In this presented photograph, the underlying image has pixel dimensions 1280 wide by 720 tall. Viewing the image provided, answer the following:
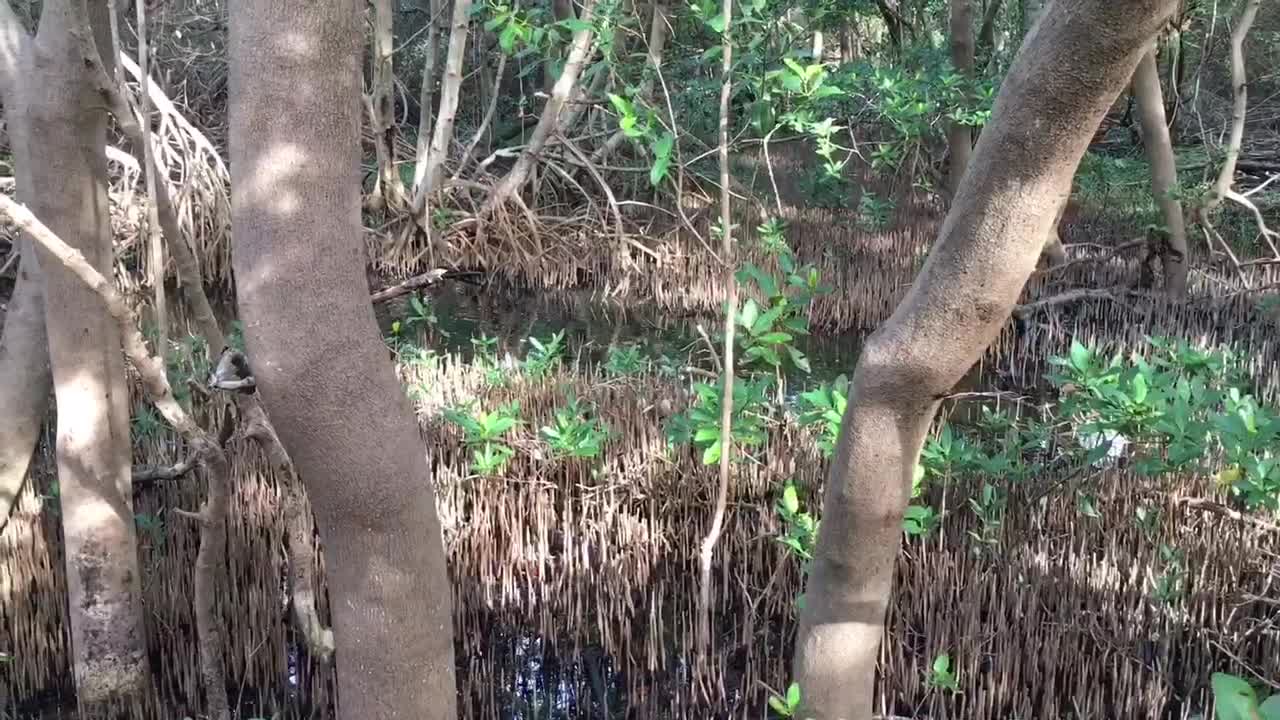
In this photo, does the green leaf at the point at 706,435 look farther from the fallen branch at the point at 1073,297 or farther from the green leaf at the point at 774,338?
the fallen branch at the point at 1073,297

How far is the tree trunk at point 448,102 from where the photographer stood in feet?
19.3

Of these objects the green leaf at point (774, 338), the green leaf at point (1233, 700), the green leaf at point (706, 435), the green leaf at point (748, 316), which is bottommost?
the green leaf at point (1233, 700)

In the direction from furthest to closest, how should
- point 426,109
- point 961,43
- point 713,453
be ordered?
1. point 426,109
2. point 961,43
3. point 713,453

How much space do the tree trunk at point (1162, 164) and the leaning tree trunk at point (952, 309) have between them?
4.21 meters

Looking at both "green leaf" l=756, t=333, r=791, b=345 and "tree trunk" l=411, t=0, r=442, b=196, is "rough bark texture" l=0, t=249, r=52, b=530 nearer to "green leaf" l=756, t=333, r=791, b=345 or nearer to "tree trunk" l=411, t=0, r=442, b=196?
"green leaf" l=756, t=333, r=791, b=345

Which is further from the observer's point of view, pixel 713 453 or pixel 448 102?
pixel 448 102

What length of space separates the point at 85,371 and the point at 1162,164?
15.8 feet

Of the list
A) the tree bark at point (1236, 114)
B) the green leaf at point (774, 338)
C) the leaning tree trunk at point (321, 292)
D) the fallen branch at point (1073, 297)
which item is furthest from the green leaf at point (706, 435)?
the tree bark at point (1236, 114)

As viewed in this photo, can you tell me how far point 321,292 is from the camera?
1.23 meters

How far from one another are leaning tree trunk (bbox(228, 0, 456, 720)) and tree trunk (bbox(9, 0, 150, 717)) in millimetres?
882

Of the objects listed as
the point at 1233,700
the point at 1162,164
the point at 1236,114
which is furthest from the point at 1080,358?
the point at 1236,114

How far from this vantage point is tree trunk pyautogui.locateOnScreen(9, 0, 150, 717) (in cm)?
195

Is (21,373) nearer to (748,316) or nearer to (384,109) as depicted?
(748,316)

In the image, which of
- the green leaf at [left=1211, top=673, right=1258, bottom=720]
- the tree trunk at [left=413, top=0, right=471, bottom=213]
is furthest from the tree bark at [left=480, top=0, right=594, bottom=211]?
the green leaf at [left=1211, top=673, right=1258, bottom=720]
